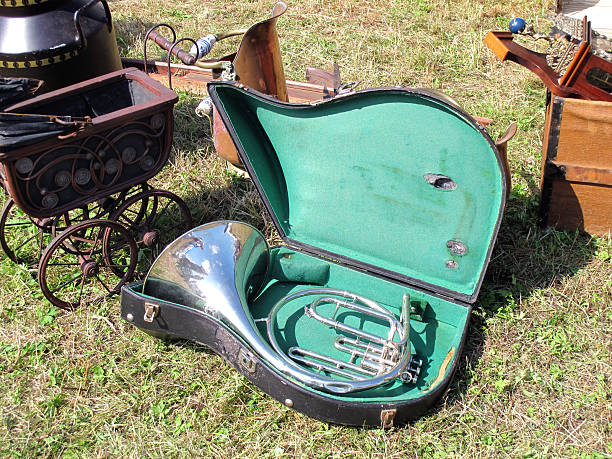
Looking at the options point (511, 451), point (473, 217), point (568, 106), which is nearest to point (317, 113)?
point (473, 217)

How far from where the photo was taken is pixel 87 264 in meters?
3.12

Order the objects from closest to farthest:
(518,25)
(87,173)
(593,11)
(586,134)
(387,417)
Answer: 1. (387,417)
2. (87,173)
3. (586,134)
4. (518,25)
5. (593,11)

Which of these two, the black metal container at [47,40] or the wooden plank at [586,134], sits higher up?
the black metal container at [47,40]

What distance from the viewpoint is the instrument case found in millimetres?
2469

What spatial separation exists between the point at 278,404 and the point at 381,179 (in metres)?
1.14

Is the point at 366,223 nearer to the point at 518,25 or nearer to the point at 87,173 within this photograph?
the point at 87,173

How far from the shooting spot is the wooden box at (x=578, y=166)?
3062mm

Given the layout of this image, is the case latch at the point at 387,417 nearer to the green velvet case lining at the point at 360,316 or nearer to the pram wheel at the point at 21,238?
the green velvet case lining at the point at 360,316

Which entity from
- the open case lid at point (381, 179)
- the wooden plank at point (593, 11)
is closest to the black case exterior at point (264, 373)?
the open case lid at point (381, 179)

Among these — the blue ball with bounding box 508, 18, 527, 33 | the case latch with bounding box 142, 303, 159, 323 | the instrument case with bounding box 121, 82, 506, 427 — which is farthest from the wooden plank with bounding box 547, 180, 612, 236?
the case latch with bounding box 142, 303, 159, 323

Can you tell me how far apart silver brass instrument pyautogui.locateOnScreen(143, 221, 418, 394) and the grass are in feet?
0.86

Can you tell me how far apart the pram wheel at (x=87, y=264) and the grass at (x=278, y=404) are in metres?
0.12

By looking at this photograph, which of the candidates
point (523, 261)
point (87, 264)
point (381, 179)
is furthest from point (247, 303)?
point (523, 261)

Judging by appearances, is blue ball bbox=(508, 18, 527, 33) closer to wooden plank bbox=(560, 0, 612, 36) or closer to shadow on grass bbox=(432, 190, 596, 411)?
shadow on grass bbox=(432, 190, 596, 411)
